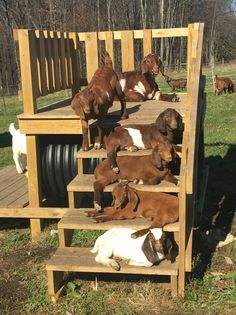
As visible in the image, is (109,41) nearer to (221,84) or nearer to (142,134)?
(142,134)

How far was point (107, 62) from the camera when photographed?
221 inches

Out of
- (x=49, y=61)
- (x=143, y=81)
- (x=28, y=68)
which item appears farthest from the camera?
(x=143, y=81)

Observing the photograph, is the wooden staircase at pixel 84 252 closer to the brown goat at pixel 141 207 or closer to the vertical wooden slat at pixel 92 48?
the brown goat at pixel 141 207

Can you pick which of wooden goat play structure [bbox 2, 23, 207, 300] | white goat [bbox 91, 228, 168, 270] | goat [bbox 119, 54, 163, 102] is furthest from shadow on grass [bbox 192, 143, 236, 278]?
goat [bbox 119, 54, 163, 102]

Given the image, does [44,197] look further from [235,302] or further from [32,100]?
[235,302]

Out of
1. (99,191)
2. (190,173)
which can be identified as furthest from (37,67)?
(190,173)

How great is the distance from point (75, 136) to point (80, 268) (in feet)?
7.91

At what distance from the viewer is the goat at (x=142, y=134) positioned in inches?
182

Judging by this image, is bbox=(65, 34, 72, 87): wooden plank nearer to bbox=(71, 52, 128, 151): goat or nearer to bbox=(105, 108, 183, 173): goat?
bbox=(71, 52, 128, 151): goat

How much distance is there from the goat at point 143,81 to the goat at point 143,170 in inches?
75.9

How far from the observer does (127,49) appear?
6980 millimetres

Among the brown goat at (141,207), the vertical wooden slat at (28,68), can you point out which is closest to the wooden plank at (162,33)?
the vertical wooden slat at (28,68)

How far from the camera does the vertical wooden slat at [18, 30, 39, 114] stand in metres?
5.23

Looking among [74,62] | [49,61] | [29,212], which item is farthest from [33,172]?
[74,62]
